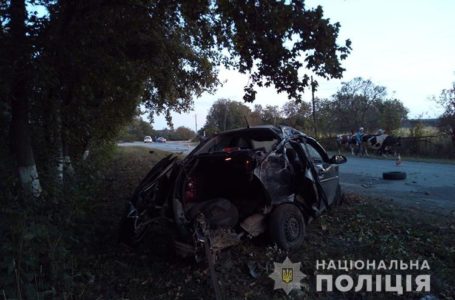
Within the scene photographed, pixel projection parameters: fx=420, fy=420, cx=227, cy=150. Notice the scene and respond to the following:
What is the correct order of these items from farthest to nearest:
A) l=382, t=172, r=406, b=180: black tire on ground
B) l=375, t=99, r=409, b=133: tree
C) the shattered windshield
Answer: l=375, t=99, r=409, b=133: tree → l=382, t=172, r=406, b=180: black tire on ground → the shattered windshield

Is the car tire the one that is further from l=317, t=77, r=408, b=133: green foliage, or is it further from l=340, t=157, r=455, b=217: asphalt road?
l=317, t=77, r=408, b=133: green foliage

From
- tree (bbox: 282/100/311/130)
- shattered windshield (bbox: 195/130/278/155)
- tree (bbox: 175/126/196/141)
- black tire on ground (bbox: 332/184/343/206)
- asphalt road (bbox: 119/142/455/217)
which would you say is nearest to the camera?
shattered windshield (bbox: 195/130/278/155)

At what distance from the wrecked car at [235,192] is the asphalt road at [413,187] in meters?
4.29

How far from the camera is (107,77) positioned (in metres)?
9.31

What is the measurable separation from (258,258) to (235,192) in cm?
111

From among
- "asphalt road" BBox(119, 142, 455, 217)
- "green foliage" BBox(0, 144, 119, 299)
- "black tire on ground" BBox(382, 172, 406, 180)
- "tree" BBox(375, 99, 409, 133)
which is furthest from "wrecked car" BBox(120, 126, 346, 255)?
"tree" BBox(375, 99, 409, 133)

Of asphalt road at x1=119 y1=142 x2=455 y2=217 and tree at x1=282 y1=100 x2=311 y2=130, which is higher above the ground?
tree at x1=282 y1=100 x2=311 y2=130

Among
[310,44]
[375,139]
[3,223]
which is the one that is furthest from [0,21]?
[375,139]

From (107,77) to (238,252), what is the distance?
5.33 meters

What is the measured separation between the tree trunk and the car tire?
3.79m

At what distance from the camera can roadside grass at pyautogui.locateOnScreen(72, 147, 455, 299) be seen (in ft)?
16.0

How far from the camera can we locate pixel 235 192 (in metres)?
6.44

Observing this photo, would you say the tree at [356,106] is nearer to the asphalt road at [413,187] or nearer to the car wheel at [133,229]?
the asphalt road at [413,187]

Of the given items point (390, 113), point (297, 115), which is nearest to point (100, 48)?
point (390, 113)
